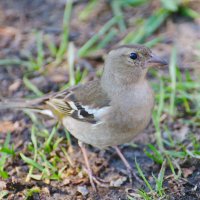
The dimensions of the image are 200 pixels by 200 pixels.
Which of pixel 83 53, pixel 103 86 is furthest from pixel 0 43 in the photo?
pixel 103 86

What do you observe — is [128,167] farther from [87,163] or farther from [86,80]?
[86,80]

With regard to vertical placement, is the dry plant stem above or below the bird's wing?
below

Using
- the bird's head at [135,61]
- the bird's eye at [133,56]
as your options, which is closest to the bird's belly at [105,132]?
the bird's head at [135,61]

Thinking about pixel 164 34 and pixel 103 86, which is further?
pixel 164 34

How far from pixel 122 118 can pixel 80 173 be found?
33.0 inches

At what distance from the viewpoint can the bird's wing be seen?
4938mm

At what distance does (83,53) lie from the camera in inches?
266

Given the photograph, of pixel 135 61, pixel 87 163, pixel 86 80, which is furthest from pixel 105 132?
pixel 86 80

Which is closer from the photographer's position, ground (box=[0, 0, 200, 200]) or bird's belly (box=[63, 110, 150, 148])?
bird's belly (box=[63, 110, 150, 148])

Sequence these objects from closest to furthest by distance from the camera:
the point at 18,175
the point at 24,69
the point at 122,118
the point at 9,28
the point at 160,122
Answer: the point at 122,118
the point at 18,175
the point at 160,122
the point at 24,69
the point at 9,28

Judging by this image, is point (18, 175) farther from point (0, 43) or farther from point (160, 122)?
point (0, 43)

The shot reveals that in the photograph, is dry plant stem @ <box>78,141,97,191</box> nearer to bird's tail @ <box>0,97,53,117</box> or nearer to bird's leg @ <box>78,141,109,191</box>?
bird's leg @ <box>78,141,109,191</box>

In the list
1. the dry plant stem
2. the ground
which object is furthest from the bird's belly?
the ground

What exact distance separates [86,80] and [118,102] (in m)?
1.67
